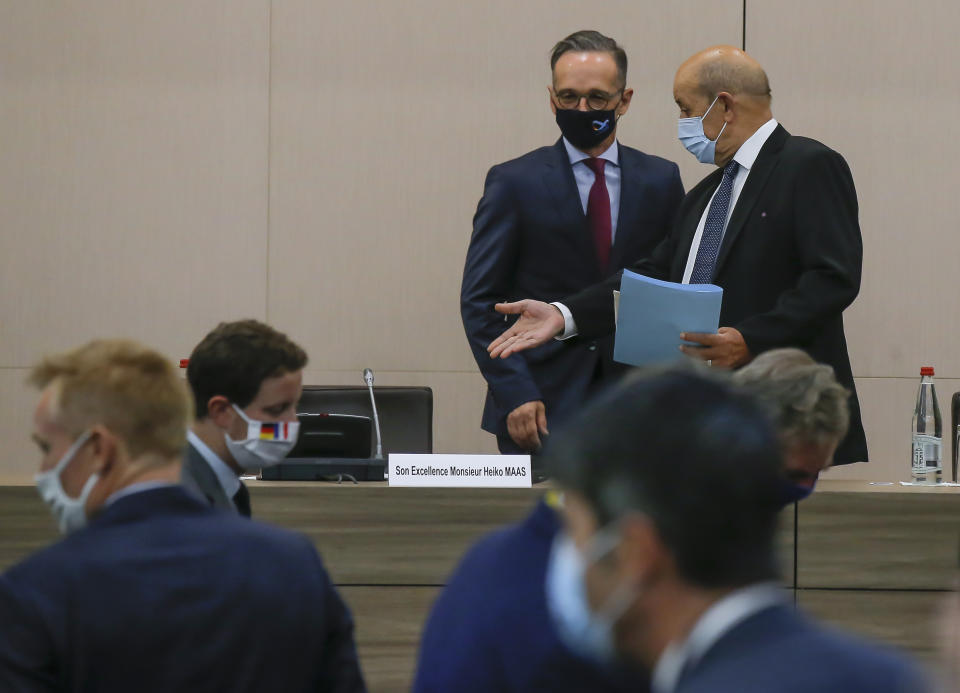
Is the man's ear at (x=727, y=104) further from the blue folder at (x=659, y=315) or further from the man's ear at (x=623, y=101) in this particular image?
the blue folder at (x=659, y=315)

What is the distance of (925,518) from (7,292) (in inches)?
145

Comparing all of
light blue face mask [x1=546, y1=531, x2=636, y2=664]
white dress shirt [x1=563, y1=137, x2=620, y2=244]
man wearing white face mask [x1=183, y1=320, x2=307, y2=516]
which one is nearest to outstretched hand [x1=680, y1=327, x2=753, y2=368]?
white dress shirt [x1=563, y1=137, x2=620, y2=244]

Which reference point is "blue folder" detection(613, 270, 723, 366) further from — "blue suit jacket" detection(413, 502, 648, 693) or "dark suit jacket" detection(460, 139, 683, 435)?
"blue suit jacket" detection(413, 502, 648, 693)

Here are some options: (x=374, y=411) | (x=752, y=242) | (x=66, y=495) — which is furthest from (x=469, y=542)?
(x=66, y=495)

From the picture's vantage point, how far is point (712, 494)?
0.81 meters

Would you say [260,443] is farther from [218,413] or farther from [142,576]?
[142,576]

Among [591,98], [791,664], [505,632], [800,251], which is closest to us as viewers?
[791,664]

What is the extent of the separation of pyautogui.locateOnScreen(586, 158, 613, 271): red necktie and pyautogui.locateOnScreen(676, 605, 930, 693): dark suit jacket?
286 cm

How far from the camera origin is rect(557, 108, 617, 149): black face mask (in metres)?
3.54

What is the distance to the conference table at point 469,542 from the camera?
2953 millimetres

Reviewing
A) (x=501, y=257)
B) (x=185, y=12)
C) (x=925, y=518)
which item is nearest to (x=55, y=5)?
(x=185, y=12)

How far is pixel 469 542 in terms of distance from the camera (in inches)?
118

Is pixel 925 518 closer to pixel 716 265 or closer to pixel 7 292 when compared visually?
pixel 716 265

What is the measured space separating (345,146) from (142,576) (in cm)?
391
